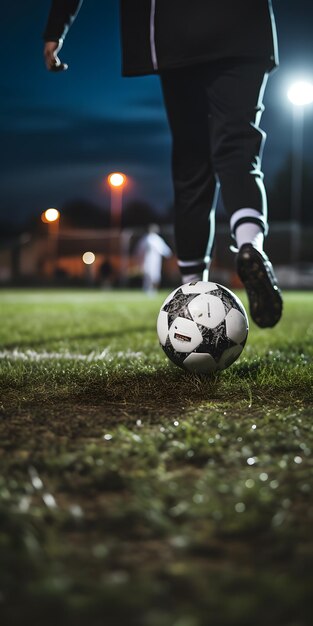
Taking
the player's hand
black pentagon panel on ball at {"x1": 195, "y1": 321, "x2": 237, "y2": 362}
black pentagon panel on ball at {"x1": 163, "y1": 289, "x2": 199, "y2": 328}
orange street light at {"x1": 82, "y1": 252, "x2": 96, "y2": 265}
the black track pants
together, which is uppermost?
the player's hand

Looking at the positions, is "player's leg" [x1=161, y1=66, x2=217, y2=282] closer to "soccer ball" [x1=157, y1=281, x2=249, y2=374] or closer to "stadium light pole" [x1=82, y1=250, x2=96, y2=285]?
"soccer ball" [x1=157, y1=281, x2=249, y2=374]

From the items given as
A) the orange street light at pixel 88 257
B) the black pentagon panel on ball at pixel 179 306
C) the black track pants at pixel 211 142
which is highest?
the black track pants at pixel 211 142

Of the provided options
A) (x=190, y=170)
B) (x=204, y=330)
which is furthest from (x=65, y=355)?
(x=190, y=170)

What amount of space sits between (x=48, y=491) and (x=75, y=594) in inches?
18.0

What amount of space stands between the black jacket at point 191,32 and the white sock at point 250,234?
87cm

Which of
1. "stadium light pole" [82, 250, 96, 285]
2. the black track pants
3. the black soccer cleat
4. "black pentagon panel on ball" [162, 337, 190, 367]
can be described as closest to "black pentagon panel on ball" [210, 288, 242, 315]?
the black soccer cleat

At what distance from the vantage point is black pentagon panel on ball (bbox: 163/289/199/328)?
3.02m

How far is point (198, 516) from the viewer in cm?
128

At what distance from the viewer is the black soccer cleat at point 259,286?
10.3ft

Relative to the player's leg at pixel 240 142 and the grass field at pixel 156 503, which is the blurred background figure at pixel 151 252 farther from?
the grass field at pixel 156 503

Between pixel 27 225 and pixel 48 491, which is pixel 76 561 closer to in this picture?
pixel 48 491

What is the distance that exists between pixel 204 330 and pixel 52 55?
2.09 meters

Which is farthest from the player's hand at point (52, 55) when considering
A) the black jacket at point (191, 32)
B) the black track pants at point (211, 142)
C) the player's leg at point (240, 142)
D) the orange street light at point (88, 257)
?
the orange street light at point (88, 257)

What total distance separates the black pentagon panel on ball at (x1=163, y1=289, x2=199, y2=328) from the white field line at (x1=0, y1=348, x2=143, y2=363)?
0.60 meters
